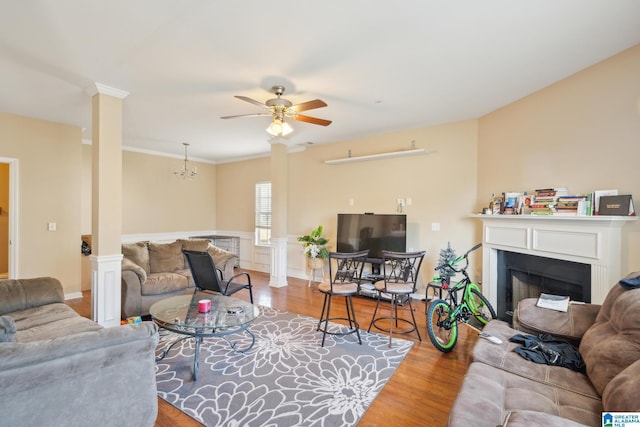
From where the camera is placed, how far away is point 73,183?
475cm

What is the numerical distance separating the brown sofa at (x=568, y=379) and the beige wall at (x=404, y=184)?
2456 mm

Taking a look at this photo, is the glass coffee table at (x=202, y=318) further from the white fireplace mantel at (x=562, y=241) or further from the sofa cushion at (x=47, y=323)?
the white fireplace mantel at (x=562, y=241)

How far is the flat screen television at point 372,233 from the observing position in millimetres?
4633

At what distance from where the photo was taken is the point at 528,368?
178 centimetres

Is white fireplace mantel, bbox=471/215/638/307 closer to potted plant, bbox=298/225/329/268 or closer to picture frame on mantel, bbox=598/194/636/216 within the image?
picture frame on mantel, bbox=598/194/636/216

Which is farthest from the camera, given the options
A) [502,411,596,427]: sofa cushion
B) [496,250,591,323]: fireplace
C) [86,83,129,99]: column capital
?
[86,83,129,99]: column capital

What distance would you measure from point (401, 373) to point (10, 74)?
4.79 meters

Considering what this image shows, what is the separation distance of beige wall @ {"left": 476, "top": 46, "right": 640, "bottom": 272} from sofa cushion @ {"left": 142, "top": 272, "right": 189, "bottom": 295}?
452 centimetres

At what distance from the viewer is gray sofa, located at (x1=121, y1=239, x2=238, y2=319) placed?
371 centimetres

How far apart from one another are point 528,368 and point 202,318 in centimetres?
244

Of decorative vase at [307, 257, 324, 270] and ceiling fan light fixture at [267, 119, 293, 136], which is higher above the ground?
ceiling fan light fixture at [267, 119, 293, 136]

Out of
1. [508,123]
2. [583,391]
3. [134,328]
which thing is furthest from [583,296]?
[134,328]

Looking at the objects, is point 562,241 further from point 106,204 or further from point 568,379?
point 106,204

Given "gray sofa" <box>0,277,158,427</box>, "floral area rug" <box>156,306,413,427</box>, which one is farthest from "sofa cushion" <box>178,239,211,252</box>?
"gray sofa" <box>0,277,158,427</box>
